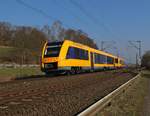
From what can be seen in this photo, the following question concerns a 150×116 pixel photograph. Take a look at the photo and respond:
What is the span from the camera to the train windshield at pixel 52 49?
28586mm

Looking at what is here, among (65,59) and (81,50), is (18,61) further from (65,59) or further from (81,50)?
(65,59)

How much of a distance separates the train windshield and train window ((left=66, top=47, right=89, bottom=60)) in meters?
1.16

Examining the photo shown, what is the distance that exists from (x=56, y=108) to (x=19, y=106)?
1163 mm

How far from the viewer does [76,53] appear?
31.7m

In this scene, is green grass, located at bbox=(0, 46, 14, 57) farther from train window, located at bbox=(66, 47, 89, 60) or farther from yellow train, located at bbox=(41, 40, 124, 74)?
yellow train, located at bbox=(41, 40, 124, 74)

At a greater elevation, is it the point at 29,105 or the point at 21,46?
the point at 21,46

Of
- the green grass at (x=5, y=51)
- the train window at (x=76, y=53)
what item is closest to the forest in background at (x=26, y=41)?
the green grass at (x=5, y=51)

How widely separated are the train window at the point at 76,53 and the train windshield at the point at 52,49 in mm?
1161

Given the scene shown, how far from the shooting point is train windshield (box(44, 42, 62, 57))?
28586 millimetres

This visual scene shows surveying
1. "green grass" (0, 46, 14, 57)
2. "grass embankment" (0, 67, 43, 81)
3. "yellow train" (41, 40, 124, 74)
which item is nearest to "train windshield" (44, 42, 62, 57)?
"yellow train" (41, 40, 124, 74)

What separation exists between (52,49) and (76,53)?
3.43 m

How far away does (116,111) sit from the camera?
9656 mm

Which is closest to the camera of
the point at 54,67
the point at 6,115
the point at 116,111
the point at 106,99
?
the point at 6,115

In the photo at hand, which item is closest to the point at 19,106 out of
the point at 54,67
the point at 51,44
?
the point at 54,67
